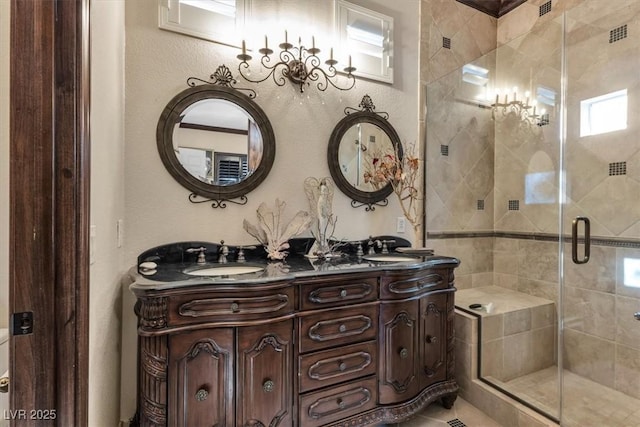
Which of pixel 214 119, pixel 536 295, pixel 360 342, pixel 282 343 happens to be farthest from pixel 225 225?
pixel 536 295

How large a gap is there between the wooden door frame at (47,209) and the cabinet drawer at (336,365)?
90 cm

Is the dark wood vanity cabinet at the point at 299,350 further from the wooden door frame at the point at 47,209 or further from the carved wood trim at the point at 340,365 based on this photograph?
the wooden door frame at the point at 47,209

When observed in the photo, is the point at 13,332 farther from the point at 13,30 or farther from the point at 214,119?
the point at 214,119

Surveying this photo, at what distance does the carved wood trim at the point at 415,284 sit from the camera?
1.67 meters

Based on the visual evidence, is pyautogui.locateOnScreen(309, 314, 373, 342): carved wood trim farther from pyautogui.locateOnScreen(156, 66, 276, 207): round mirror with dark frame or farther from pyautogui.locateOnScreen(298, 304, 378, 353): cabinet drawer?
pyautogui.locateOnScreen(156, 66, 276, 207): round mirror with dark frame

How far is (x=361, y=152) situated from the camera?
2.29 m

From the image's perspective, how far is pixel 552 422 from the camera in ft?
5.40

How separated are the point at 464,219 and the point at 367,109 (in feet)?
4.27

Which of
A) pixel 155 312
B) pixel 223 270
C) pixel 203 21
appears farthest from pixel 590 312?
pixel 203 21

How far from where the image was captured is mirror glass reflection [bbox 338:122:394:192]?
2230mm

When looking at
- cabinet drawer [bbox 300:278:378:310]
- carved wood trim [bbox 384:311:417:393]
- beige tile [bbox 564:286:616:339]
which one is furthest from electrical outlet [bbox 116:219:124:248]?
beige tile [bbox 564:286:616:339]

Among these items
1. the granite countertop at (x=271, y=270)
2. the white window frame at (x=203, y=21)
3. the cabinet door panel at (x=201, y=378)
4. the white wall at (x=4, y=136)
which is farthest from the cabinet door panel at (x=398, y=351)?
the white window frame at (x=203, y=21)

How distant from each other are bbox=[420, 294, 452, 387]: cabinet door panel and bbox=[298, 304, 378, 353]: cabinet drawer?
0.36 metres

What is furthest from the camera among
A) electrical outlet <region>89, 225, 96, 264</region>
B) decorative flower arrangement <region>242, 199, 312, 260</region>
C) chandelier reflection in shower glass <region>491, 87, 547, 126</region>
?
chandelier reflection in shower glass <region>491, 87, 547, 126</region>
